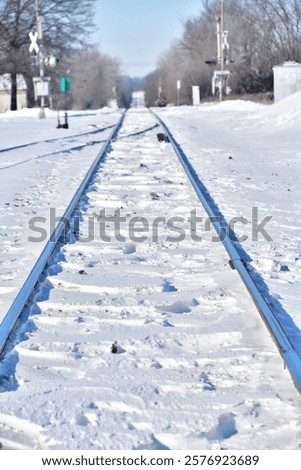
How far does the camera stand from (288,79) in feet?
115

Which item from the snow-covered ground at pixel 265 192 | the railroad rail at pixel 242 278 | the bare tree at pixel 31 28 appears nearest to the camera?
the railroad rail at pixel 242 278

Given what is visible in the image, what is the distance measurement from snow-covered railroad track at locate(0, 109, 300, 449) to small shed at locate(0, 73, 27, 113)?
53.8 meters

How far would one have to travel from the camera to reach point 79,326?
15.1ft

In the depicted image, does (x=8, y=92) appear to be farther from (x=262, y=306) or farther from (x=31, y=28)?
(x=262, y=306)

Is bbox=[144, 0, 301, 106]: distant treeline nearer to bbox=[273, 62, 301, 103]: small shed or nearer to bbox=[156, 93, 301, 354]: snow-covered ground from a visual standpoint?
bbox=[273, 62, 301, 103]: small shed

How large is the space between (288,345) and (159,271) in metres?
2.12

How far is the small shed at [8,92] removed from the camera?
199ft

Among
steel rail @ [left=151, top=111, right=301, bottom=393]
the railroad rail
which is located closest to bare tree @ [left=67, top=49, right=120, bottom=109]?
the railroad rail

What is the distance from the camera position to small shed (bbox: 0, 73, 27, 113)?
6052 centimetres

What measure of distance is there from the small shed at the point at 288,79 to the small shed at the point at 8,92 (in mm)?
28146

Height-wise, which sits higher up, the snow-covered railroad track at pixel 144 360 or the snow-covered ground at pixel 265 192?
the snow-covered ground at pixel 265 192

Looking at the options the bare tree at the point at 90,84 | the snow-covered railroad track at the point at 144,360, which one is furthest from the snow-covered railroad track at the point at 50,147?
the bare tree at the point at 90,84

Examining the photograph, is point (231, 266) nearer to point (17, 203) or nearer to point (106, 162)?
point (17, 203)

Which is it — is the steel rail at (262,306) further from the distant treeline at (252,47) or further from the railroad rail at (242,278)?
the distant treeline at (252,47)
